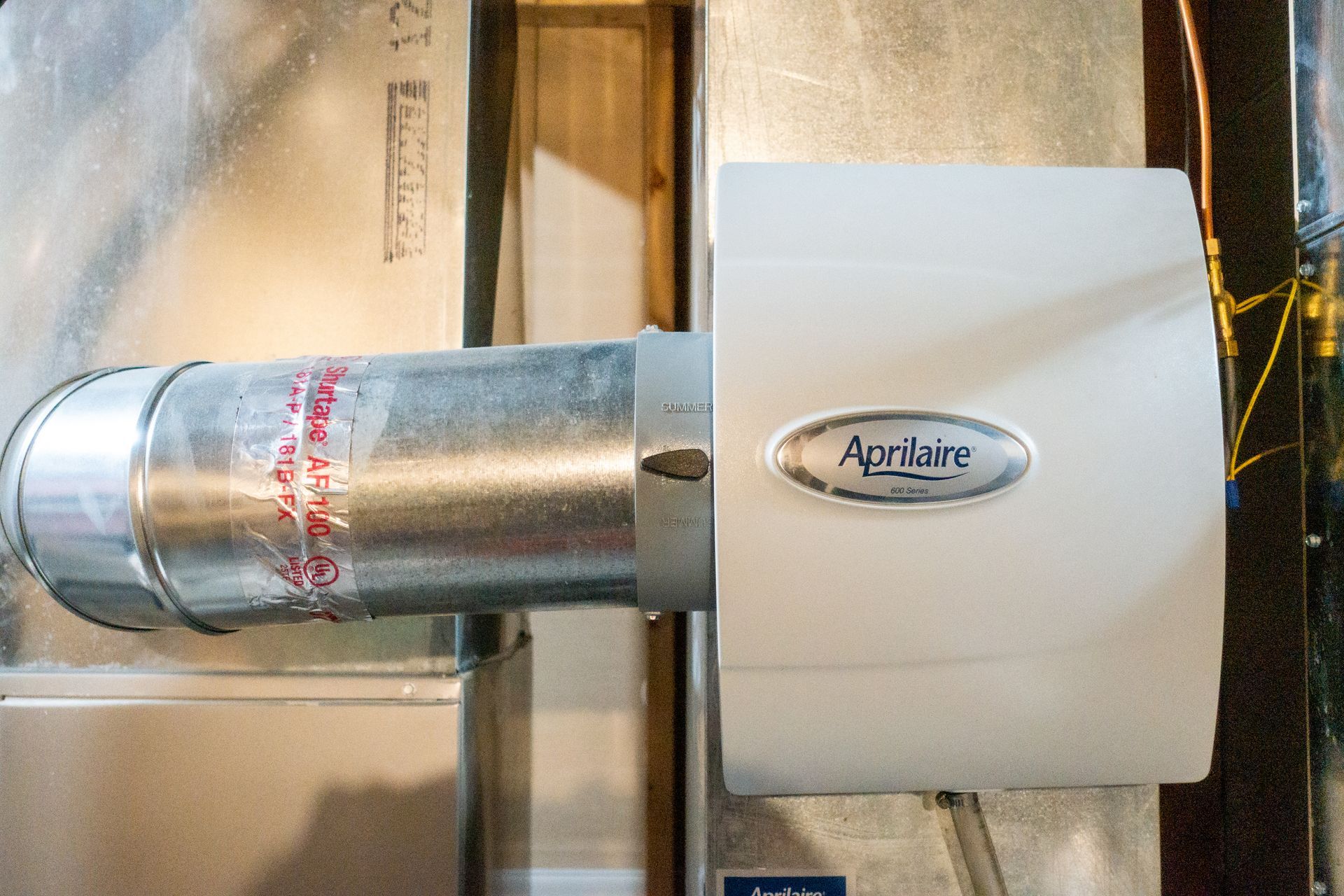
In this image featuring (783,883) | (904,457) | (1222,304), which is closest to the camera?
(904,457)

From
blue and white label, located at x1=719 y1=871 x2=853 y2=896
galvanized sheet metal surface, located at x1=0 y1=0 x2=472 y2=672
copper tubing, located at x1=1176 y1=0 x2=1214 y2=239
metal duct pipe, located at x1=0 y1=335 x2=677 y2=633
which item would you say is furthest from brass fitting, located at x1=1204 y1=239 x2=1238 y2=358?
galvanized sheet metal surface, located at x1=0 y1=0 x2=472 y2=672

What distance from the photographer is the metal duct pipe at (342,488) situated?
0.63 meters

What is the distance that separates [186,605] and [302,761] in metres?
0.28

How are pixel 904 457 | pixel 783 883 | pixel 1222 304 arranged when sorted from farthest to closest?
pixel 783 883 → pixel 1222 304 → pixel 904 457

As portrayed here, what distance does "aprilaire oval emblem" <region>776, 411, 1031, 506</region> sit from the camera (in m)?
0.59

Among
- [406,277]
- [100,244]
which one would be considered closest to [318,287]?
[406,277]

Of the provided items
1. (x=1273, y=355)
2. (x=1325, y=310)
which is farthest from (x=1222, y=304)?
(x=1325, y=310)

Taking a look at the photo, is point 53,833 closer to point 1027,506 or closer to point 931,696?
point 931,696

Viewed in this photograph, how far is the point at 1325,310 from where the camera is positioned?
0.89 m

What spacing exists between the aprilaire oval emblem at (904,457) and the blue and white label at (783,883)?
51cm

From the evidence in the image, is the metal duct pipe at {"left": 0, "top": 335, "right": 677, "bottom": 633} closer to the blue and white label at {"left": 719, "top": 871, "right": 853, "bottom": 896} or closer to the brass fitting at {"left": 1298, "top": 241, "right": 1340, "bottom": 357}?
the blue and white label at {"left": 719, "top": 871, "right": 853, "bottom": 896}

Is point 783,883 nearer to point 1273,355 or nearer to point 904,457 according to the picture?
point 904,457

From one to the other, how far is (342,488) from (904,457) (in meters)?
0.45

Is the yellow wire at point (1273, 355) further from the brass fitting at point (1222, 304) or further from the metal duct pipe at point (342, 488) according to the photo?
the metal duct pipe at point (342, 488)
